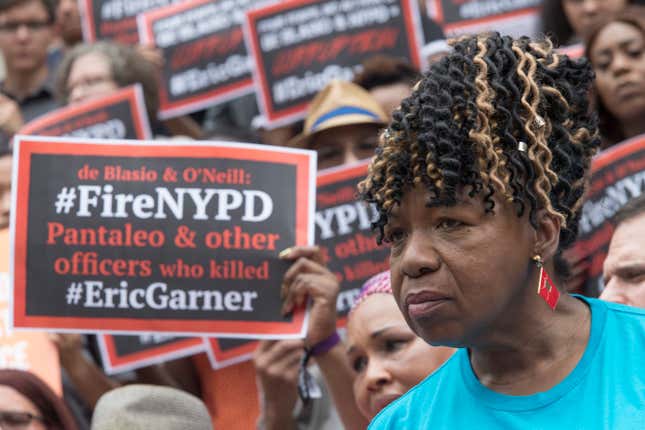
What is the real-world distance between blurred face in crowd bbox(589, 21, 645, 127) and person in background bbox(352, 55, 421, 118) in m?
0.95

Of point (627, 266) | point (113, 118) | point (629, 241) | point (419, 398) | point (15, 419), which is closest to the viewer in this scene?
point (419, 398)

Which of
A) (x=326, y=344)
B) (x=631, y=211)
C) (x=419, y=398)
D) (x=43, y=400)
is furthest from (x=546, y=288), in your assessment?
(x=43, y=400)

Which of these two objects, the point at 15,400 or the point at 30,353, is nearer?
the point at 15,400

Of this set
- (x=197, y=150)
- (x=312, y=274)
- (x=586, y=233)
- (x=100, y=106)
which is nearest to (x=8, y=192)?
(x=100, y=106)

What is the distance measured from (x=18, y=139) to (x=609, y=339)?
105 inches

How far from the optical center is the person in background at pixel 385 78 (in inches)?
216

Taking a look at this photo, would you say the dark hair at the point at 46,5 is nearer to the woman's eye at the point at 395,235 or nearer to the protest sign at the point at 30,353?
the protest sign at the point at 30,353

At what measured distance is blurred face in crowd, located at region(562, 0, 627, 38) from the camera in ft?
17.9

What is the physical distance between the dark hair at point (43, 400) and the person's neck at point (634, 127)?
244 cm

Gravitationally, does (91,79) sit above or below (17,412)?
above

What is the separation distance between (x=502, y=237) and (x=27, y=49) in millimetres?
5285

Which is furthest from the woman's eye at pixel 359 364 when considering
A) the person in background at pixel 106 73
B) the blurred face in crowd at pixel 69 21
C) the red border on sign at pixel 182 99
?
the blurred face in crowd at pixel 69 21

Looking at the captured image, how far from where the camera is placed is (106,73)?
19.3ft

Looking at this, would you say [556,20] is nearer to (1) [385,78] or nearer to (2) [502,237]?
(1) [385,78]
